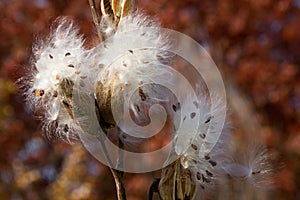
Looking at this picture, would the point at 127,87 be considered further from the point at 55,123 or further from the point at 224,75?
the point at 224,75

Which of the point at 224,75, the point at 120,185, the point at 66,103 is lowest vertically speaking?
the point at 120,185

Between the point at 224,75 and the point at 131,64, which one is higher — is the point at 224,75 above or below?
above

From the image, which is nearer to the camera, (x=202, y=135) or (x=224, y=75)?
(x=202, y=135)

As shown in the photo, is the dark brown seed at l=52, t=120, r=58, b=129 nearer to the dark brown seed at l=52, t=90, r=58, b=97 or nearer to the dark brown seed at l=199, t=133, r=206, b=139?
the dark brown seed at l=52, t=90, r=58, b=97

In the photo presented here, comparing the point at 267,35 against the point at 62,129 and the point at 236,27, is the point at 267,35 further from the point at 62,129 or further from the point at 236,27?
the point at 62,129

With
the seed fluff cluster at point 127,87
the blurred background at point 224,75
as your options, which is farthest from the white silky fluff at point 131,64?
the blurred background at point 224,75

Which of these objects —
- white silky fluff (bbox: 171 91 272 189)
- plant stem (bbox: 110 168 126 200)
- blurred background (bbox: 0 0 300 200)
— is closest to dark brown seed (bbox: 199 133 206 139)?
white silky fluff (bbox: 171 91 272 189)

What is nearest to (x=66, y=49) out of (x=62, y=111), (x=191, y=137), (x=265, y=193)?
(x=62, y=111)

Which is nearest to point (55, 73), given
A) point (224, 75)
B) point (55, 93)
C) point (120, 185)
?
point (55, 93)

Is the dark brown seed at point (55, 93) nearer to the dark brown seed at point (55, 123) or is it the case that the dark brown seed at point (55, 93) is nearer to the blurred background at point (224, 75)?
the dark brown seed at point (55, 123)
